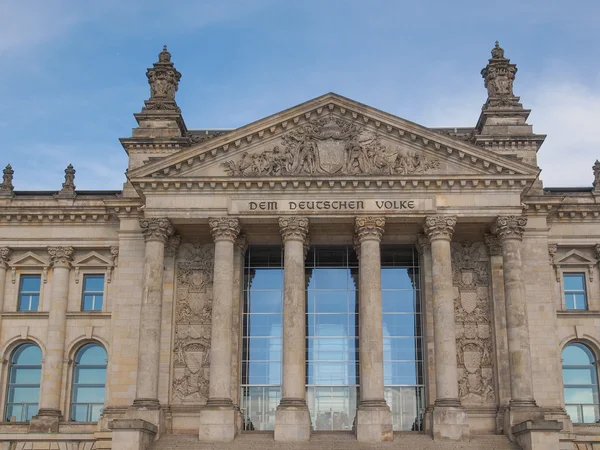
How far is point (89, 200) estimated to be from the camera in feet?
152

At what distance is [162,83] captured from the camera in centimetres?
4719

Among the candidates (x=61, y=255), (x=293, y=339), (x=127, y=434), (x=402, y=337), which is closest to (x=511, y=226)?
(x=402, y=337)

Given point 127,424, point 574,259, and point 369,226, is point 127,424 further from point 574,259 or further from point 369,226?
point 574,259

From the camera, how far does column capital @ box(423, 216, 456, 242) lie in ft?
134

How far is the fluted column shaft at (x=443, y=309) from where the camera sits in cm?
3869

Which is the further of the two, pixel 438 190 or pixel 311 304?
pixel 311 304

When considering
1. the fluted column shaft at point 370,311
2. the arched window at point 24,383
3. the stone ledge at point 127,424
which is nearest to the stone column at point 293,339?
the fluted column shaft at point 370,311

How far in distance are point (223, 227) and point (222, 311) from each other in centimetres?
393

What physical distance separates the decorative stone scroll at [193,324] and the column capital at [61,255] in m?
6.23

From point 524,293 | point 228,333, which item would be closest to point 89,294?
point 228,333

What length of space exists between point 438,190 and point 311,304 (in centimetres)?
851

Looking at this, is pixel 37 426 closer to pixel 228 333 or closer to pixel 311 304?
pixel 228 333

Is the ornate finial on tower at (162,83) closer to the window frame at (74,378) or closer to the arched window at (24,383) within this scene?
the window frame at (74,378)

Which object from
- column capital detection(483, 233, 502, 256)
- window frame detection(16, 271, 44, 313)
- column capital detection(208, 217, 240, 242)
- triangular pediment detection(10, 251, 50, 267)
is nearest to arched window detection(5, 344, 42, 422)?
window frame detection(16, 271, 44, 313)
